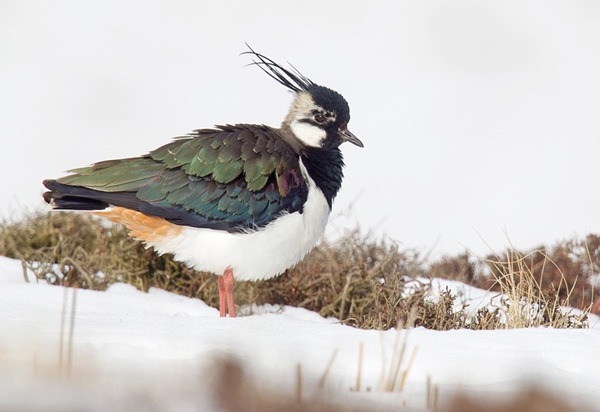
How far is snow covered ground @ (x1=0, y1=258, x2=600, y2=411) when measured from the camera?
3.18 m

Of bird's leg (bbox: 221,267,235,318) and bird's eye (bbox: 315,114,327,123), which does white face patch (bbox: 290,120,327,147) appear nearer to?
bird's eye (bbox: 315,114,327,123)

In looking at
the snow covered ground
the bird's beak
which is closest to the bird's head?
the bird's beak

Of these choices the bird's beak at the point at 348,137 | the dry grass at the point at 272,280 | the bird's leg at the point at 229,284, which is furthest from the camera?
the dry grass at the point at 272,280

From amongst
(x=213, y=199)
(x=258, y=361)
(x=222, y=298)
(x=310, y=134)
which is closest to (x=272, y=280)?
(x=222, y=298)

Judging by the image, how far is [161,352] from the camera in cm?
375

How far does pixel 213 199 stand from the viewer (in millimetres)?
5918

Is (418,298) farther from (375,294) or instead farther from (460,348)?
(460,348)

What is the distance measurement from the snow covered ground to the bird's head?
87.4 inches

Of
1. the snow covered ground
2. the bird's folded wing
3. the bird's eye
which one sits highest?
the bird's eye

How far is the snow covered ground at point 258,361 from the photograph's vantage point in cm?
318

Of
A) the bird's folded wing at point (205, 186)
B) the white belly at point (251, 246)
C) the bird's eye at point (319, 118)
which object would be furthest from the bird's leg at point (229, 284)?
the bird's eye at point (319, 118)

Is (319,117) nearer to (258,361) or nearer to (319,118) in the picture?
(319,118)

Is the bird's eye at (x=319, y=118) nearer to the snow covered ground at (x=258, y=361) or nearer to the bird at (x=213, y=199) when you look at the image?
the bird at (x=213, y=199)

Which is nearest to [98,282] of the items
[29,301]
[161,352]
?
[29,301]
